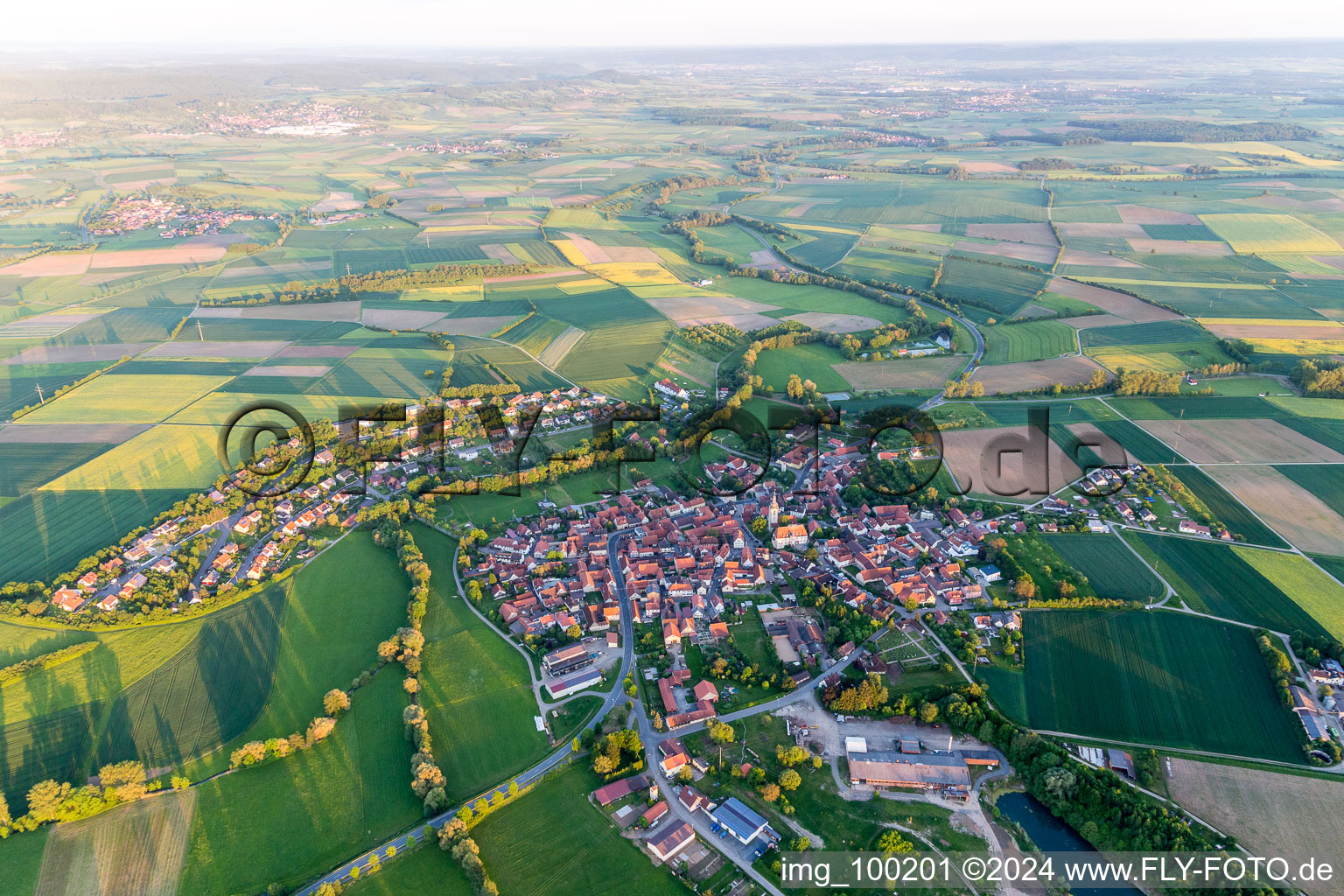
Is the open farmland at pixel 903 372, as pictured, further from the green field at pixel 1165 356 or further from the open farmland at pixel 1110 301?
the open farmland at pixel 1110 301

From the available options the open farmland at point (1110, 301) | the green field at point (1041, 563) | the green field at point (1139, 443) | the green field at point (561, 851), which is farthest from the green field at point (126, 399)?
the open farmland at point (1110, 301)

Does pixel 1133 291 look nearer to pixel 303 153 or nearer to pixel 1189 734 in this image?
pixel 1189 734

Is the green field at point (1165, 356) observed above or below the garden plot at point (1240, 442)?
above

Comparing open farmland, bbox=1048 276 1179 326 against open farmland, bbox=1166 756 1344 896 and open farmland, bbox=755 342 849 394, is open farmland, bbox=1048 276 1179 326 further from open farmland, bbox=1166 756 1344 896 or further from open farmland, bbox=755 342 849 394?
open farmland, bbox=1166 756 1344 896

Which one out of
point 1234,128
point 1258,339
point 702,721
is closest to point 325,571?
point 702,721

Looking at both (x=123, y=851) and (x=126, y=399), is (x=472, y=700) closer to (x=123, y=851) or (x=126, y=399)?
(x=123, y=851)

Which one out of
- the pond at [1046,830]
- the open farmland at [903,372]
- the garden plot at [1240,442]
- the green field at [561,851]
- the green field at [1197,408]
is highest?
the open farmland at [903,372]

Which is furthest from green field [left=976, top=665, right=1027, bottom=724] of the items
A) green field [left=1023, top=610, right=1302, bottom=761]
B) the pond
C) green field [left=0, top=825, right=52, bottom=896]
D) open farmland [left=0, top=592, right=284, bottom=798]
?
green field [left=0, top=825, right=52, bottom=896]
